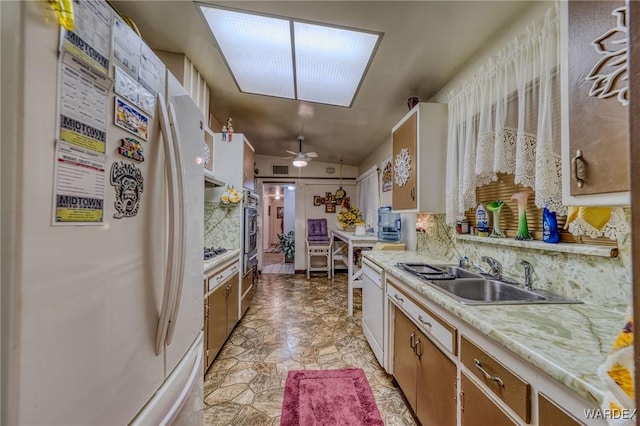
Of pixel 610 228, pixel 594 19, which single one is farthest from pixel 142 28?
pixel 610 228

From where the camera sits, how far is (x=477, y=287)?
1.63 meters

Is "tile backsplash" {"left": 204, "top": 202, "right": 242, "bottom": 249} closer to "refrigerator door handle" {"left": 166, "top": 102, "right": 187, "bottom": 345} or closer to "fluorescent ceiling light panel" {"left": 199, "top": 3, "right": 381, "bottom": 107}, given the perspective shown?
"fluorescent ceiling light panel" {"left": 199, "top": 3, "right": 381, "bottom": 107}

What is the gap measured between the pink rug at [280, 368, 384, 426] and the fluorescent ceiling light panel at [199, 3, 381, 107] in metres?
2.55

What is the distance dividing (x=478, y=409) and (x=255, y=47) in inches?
104

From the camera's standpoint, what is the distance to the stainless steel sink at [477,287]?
4.25ft

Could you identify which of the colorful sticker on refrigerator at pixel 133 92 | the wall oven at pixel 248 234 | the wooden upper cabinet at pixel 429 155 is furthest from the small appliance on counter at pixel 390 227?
the colorful sticker on refrigerator at pixel 133 92

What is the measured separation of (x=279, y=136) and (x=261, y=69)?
2.08m

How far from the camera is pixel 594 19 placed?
2.66ft

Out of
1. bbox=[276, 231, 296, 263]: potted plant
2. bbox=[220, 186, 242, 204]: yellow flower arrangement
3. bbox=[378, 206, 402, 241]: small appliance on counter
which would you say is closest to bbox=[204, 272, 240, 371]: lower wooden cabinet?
bbox=[220, 186, 242, 204]: yellow flower arrangement

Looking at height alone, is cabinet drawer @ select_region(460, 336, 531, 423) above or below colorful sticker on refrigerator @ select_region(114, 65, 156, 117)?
below

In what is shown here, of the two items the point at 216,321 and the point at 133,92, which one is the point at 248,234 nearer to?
the point at 216,321

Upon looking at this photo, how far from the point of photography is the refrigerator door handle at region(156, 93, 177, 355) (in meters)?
0.78

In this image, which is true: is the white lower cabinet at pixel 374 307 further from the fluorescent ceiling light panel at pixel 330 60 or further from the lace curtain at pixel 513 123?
the fluorescent ceiling light panel at pixel 330 60

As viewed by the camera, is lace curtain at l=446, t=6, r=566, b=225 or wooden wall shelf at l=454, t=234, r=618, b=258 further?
lace curtain at l=446, t=6, r=566, b=225
